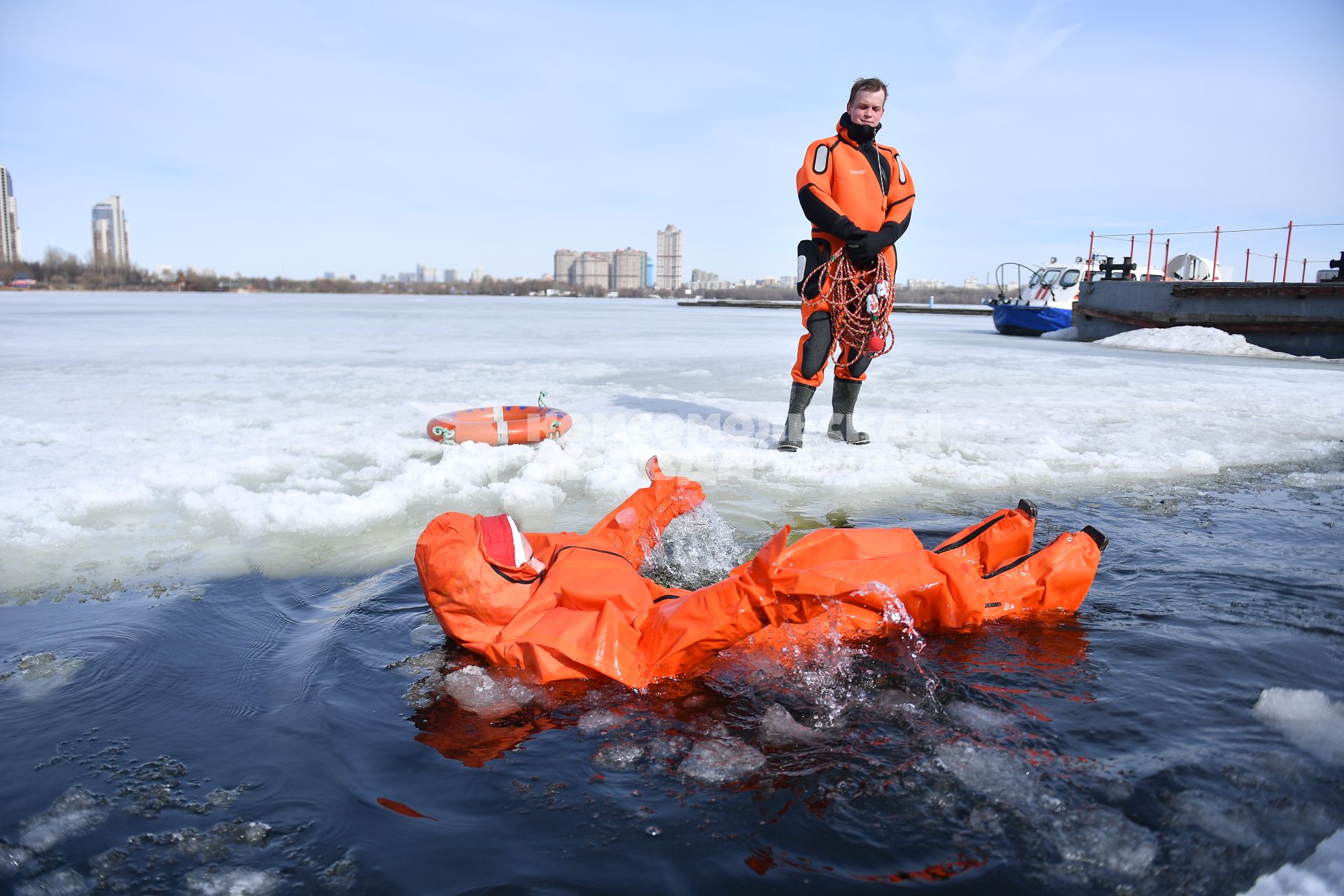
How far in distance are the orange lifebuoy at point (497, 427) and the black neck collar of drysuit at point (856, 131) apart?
230 cm

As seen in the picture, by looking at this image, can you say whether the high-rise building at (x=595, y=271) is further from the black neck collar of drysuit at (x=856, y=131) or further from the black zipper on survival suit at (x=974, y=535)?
the black zipper on survival suit at (x=974, y=535)

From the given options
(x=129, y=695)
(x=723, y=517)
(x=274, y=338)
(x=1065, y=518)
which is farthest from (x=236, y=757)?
(x=274, y=338)

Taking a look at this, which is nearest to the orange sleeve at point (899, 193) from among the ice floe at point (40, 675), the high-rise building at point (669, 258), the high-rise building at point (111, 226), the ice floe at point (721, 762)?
the ice floe at point (721, 762)

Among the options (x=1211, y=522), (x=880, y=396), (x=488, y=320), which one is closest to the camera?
(x=1211, y=522)

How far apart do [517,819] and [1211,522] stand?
3200 millimetres

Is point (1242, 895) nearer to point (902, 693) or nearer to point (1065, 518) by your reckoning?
point (902, 693)

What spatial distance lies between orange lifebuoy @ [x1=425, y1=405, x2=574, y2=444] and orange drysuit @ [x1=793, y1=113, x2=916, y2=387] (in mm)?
1545

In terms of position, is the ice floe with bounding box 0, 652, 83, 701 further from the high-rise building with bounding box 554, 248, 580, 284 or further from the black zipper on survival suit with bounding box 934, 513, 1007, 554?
the high-rise building with bounding box 554, 248, 580, 284

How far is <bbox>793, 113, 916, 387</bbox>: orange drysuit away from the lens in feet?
14.6

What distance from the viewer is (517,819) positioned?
156 centimetres

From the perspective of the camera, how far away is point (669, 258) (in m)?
125

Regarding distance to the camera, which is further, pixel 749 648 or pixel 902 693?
pixel 749 648

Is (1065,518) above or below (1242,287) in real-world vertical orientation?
below

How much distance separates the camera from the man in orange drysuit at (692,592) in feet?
6.31
